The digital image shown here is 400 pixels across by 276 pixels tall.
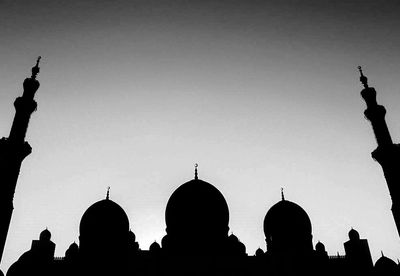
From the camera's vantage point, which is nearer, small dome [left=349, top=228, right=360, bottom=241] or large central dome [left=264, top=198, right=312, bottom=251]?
large central dome [left=264, top=198, right=312, bottom=251]

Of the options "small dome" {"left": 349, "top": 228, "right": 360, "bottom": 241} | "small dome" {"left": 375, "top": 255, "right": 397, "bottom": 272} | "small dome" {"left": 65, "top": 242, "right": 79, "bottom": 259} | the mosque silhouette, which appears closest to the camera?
the mosque silhouette

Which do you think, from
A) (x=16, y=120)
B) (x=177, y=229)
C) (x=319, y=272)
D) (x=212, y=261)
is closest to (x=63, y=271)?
(x=177, y=229)

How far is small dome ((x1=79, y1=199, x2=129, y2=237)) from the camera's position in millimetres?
16672

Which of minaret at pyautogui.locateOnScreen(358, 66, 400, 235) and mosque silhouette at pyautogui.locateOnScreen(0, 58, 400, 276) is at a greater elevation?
minaret at pyautogui.locateOnScreen(358, 66, 400, 235)

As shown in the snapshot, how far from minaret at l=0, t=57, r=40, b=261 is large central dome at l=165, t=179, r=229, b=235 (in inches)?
279

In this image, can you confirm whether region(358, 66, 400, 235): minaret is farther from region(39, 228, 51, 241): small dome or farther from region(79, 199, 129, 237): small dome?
region(39, 228, 51, 241): small dome

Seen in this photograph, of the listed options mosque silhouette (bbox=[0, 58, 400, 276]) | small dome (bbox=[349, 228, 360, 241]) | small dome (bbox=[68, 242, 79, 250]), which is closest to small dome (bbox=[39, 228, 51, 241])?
mosque silhouette (bbox=[0, 58, 400, 276])

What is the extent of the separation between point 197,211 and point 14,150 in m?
9.25

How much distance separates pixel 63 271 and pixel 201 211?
6.43 metres

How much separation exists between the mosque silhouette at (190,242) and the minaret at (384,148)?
51 mm

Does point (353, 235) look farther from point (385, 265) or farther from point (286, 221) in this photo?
point (286, 221)

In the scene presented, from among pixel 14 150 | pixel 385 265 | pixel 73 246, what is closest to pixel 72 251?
pixel 73 246

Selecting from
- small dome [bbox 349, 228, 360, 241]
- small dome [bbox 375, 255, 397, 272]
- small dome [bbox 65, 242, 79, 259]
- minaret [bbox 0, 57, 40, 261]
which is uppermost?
minaret [bbox 0, 57, 40, 261]

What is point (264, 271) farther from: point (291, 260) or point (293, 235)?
point (293, 235)
